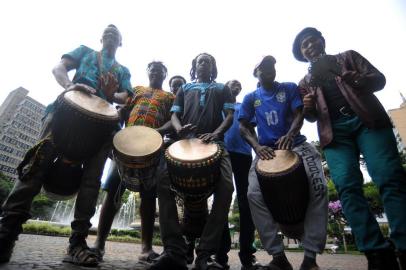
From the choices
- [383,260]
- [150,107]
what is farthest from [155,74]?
[383,260]

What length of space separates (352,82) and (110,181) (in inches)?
117

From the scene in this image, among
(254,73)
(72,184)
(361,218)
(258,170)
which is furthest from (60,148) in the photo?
(361,218)

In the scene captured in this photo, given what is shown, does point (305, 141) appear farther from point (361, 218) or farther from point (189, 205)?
point (189, 205)

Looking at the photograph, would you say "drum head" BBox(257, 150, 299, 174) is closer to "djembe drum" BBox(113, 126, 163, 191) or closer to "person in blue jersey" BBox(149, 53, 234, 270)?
"person in blue jersey" BBox(149, 53, 234, 270)

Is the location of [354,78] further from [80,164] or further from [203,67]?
[80,164]

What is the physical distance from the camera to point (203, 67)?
11.7 feet

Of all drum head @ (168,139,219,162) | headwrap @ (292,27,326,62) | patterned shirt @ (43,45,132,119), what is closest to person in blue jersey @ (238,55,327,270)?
headwrap @ (292,27,326,62)

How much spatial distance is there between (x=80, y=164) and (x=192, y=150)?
1255 millimetres

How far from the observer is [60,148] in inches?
106

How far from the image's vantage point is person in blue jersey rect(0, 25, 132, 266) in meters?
2.27

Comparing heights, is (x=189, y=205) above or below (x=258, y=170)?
below

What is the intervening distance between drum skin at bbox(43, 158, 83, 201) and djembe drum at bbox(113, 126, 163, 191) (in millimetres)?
494

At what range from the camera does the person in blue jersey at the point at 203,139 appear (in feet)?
7.62

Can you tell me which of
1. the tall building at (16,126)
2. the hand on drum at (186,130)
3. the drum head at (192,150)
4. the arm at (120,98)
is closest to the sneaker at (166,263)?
the drum head at (192,150)
